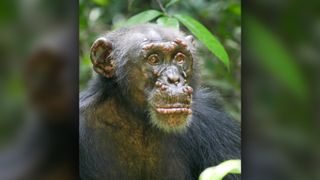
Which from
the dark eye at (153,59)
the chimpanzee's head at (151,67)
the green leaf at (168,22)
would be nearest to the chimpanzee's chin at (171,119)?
the chimpanzee's head at (151,67)

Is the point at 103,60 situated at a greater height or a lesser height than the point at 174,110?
greater

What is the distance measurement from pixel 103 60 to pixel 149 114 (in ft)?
0.68

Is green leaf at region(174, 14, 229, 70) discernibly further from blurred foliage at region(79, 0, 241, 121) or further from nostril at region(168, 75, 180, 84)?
nostril at region(168, 75, 180, 84)

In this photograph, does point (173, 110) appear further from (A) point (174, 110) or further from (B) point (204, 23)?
(B) point (204, 23)

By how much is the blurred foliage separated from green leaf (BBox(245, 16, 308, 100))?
0.07m

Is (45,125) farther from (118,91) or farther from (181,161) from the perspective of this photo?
(181,161)

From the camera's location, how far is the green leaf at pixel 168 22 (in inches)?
83.7

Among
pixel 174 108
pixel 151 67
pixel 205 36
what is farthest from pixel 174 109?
pixel 205 36

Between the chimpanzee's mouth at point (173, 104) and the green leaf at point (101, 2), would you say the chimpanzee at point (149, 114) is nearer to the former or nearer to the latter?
the chimpanzee's mouth at point (173, 104)

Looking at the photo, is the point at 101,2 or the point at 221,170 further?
the point at 101,2

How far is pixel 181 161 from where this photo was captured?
2.19 m

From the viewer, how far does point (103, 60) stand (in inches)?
83.1

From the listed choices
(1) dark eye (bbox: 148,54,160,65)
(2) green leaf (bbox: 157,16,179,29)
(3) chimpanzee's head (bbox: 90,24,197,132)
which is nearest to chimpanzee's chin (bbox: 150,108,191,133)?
(3) chimpanzee's head (bbox: 90,24,197,132)

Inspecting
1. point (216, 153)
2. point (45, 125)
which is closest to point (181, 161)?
point (216, 153)
